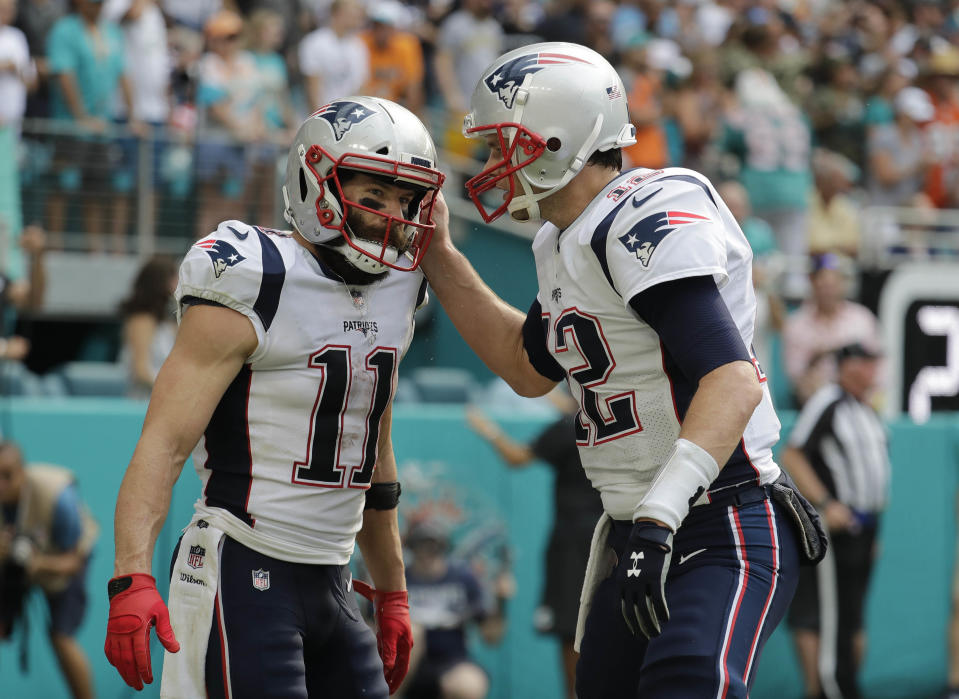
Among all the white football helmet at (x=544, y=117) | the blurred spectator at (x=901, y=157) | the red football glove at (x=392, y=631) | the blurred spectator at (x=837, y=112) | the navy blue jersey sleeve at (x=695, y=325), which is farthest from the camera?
the blurred spectator at (x=837, y=112)

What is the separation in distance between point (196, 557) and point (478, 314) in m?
1.01

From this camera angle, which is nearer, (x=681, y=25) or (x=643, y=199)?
(x=643, y=199)

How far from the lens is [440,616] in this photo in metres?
6.66

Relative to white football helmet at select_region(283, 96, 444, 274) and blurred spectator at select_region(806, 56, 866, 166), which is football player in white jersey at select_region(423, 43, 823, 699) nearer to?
white football helmet at select_region(283, 96, 444, 274)

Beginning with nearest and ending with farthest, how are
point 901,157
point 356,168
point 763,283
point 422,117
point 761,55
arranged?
point 356,168, point 763,283, point 422,117, point 761,55, point 901,157

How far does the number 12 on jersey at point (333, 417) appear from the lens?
3.30 meters

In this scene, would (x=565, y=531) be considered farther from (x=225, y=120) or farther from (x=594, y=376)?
(x=594, y=376)

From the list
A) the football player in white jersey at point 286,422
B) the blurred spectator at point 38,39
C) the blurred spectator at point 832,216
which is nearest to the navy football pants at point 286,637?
the football player in white jersey at point 286,422


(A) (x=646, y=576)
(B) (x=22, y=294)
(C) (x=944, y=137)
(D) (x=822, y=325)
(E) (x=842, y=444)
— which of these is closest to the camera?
(A) (x=646, y=576)

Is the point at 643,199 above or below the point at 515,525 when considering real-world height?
above

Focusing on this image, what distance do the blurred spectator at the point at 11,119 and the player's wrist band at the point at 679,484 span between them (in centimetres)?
496

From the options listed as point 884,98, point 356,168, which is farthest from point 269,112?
point 884,98

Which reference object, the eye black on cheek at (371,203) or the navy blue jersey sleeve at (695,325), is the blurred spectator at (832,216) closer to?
the eye black on cheek at (371,203)

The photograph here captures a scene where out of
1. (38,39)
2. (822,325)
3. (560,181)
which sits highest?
(38,39)
